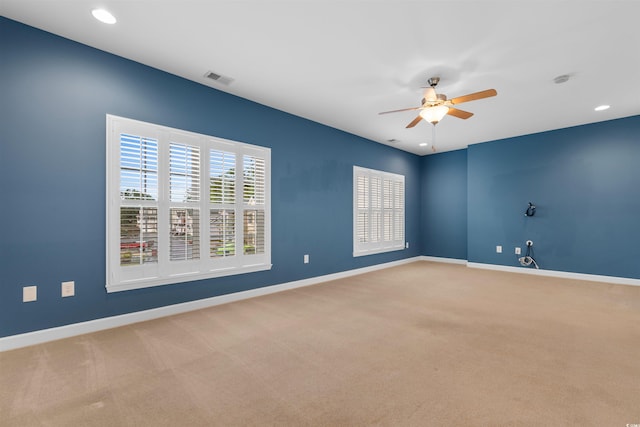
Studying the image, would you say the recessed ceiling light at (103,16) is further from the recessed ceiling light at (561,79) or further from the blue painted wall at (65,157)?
the recessed ceiling light at (561,79)

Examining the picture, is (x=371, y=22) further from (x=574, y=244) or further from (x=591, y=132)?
(x=574, y=244)

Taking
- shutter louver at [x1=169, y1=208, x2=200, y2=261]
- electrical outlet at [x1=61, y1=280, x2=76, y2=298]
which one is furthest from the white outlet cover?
shutter louver at [x1=169, y1=208, x2=200, y2=261]

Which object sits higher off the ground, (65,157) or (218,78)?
(218,78)

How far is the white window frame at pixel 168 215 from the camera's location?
293 centimetres

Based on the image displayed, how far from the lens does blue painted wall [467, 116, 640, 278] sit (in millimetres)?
4883

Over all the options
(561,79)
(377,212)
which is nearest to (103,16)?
(561,79)

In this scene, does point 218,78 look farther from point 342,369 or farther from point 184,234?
point 342,369

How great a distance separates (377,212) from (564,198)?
11.5 ft

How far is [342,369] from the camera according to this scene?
7.07 ft

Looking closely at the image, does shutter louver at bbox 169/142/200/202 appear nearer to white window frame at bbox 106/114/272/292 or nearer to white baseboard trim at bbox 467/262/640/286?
white window frame at bbox 106/114/272/292

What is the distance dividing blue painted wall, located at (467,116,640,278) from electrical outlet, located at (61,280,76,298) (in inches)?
274

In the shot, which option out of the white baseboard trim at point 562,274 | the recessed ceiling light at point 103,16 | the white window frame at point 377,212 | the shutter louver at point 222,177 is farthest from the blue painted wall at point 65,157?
the white baseboard trim at point 562,274

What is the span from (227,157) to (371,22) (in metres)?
2.33

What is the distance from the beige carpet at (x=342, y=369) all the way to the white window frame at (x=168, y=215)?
49 cm
